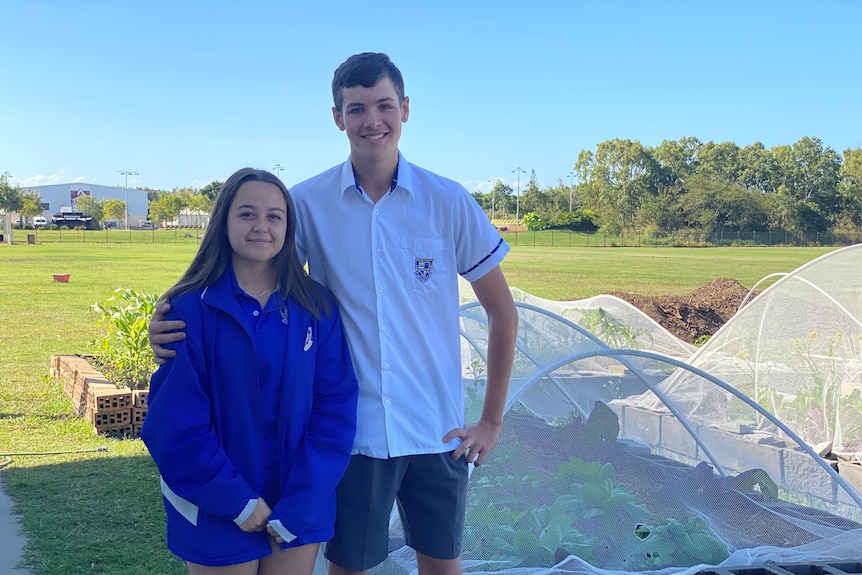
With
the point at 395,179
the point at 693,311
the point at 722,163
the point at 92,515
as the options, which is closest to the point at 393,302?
the point at 395,179

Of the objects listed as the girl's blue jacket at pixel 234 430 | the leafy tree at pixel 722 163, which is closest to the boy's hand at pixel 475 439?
the girl's blue jacket at pixel 234 430

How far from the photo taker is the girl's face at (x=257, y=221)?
2.10m

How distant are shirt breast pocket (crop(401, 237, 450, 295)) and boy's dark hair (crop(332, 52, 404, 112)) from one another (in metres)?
0.39

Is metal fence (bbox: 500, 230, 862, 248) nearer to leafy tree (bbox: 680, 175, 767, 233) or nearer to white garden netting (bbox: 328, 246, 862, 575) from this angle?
leafy tree (bbox: 680, 175, 767, 233)

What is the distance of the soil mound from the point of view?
12236mm

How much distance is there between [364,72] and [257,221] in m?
0.48

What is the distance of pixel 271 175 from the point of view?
2.16 meters

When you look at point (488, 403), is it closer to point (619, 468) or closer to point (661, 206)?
point (619, 468)

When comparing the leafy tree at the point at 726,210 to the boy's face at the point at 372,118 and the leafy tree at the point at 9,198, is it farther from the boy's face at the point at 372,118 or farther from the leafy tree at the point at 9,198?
the boy's face at the point at 372,118

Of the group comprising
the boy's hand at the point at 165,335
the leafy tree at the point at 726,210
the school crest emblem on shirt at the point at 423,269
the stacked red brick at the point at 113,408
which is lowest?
the stacked red brick at the point at 113,408

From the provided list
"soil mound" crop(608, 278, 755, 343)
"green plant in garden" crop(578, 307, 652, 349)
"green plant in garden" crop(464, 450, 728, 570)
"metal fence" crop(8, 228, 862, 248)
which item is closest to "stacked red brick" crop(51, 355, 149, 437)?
"green plant in garden" crop(464, 450, 728, 570)

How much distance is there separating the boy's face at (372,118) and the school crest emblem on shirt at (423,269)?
300mm

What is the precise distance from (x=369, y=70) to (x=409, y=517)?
4.05 ft

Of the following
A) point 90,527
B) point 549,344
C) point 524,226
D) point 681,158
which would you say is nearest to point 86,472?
point 90,527
